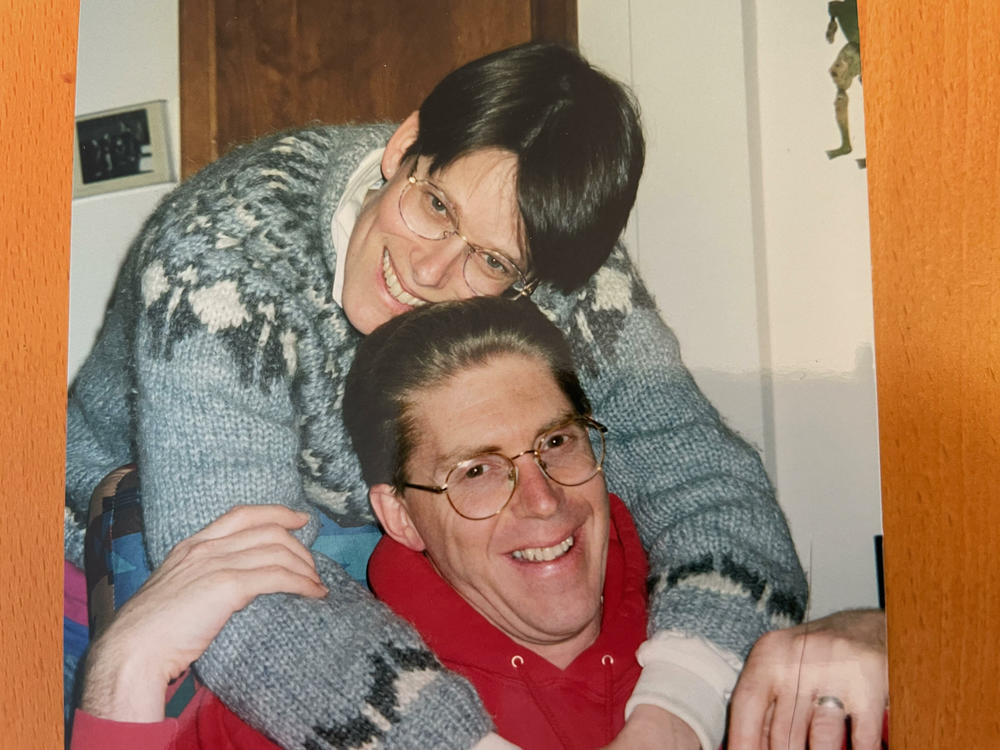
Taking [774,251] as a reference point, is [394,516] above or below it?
below

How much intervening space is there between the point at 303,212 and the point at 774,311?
0.26 m

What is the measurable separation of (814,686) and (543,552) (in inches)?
6.2

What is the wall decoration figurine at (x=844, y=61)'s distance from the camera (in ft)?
1.64

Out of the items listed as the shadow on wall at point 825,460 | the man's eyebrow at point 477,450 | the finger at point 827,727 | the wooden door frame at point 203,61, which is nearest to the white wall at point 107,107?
the wooden door frame at point 203,61

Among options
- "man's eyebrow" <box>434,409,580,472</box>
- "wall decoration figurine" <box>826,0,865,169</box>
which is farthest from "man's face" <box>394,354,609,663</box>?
"wall decoration figurine" <box>826,0,865,169</box>

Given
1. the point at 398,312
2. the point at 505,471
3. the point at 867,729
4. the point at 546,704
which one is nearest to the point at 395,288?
the point at 398,312

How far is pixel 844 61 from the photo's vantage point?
504 mm

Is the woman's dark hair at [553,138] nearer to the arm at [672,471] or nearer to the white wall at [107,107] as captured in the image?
the arm at [672,471]

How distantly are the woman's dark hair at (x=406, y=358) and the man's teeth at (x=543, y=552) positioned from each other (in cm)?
7

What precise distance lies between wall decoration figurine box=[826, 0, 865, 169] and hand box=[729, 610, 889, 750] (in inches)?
9.9

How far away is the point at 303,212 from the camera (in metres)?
0.51

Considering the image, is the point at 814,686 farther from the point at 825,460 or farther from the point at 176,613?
the point at 176,613

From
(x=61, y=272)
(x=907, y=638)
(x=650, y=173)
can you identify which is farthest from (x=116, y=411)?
(x=907, y=638)

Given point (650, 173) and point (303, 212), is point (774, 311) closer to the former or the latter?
point (650, 173)
